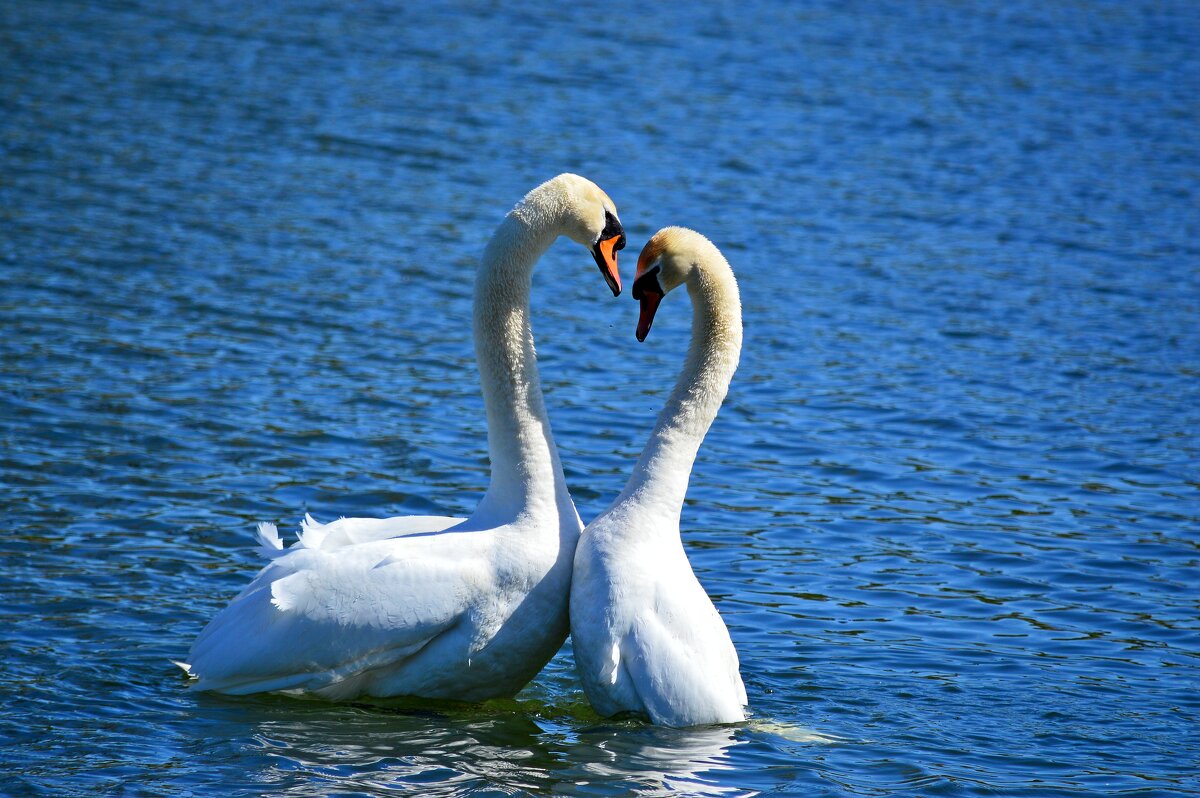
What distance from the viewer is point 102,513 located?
381 inches

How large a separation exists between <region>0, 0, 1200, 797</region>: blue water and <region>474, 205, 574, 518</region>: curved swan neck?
112 centimetres

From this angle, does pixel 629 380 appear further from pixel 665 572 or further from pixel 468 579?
pixel 468 579

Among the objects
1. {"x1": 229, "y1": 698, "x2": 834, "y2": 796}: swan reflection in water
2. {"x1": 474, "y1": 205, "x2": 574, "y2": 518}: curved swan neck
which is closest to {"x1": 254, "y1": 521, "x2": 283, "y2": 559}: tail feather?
{"x1": 229, "y1": 698, "x2": 834, "y2": 796}: swan reflection in water

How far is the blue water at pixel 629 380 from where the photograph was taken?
723 cm

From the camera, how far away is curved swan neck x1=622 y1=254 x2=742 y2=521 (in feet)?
23.8

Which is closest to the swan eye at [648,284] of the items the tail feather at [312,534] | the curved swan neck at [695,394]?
the curved swan neck at [695,394]

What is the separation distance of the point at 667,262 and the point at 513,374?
34.5 inches

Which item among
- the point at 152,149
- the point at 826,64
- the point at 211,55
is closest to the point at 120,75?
the point at 211,55

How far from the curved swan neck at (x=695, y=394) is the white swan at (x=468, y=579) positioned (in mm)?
417

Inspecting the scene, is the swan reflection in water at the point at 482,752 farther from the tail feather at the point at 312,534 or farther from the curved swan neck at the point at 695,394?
the curved swan neck at the point at 695,394

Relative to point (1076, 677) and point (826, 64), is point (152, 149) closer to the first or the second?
point (826, 64)

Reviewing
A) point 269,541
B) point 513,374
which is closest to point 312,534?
point 269,541

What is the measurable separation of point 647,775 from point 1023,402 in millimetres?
6922

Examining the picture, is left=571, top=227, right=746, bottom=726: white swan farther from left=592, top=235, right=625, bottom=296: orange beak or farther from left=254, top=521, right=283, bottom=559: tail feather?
left=254, top=521, right=283, bottom=559: tail feather
